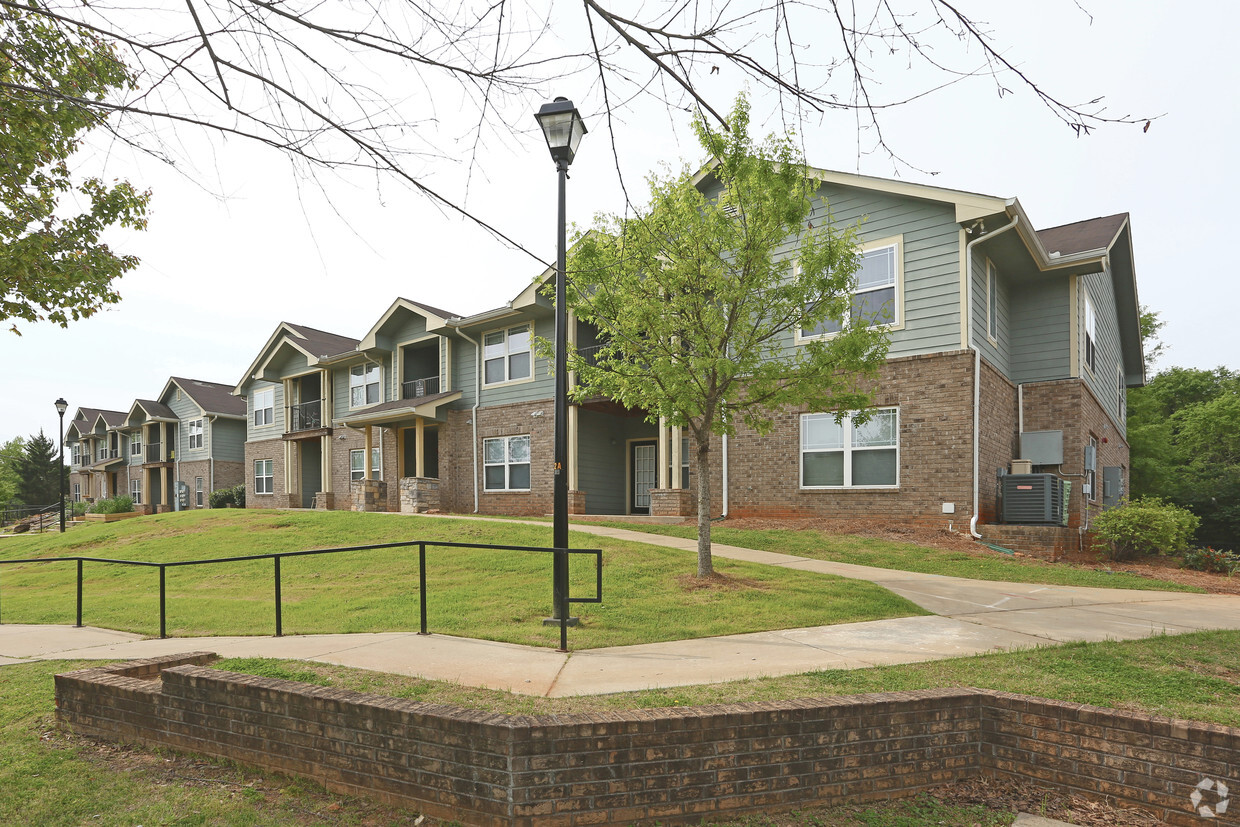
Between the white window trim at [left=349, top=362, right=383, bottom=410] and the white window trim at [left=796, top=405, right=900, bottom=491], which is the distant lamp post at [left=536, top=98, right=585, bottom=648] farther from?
the white window trim at [left=349, top=362, right=383, bottom=410]

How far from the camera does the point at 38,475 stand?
5888 centimetres

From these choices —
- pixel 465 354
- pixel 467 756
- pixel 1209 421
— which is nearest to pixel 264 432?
pixel 465 354

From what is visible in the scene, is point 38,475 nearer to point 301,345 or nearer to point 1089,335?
point 301,345

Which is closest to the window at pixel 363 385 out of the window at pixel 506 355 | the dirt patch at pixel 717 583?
the window at pixel 506 355

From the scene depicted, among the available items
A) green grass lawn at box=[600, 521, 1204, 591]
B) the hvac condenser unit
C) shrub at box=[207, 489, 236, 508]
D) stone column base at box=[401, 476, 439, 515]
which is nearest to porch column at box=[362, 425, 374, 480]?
stone column base at box=[401, 476, 439, 515]

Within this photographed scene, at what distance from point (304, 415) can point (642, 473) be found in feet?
54.5

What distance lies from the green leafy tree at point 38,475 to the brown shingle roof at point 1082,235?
69.3 metres

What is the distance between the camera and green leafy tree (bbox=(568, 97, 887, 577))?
9.32m

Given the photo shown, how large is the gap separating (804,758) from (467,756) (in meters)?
1.79

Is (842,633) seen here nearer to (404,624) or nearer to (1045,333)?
(404,624)

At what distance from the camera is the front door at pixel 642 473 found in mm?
21797

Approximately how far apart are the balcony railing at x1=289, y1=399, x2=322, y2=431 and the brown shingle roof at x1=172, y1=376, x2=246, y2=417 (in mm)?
9975

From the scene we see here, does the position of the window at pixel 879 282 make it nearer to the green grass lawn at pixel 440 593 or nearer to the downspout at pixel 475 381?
the green grass lawn at pixel 440 593

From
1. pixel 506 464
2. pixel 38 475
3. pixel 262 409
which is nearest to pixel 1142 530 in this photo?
pixel 506 464
